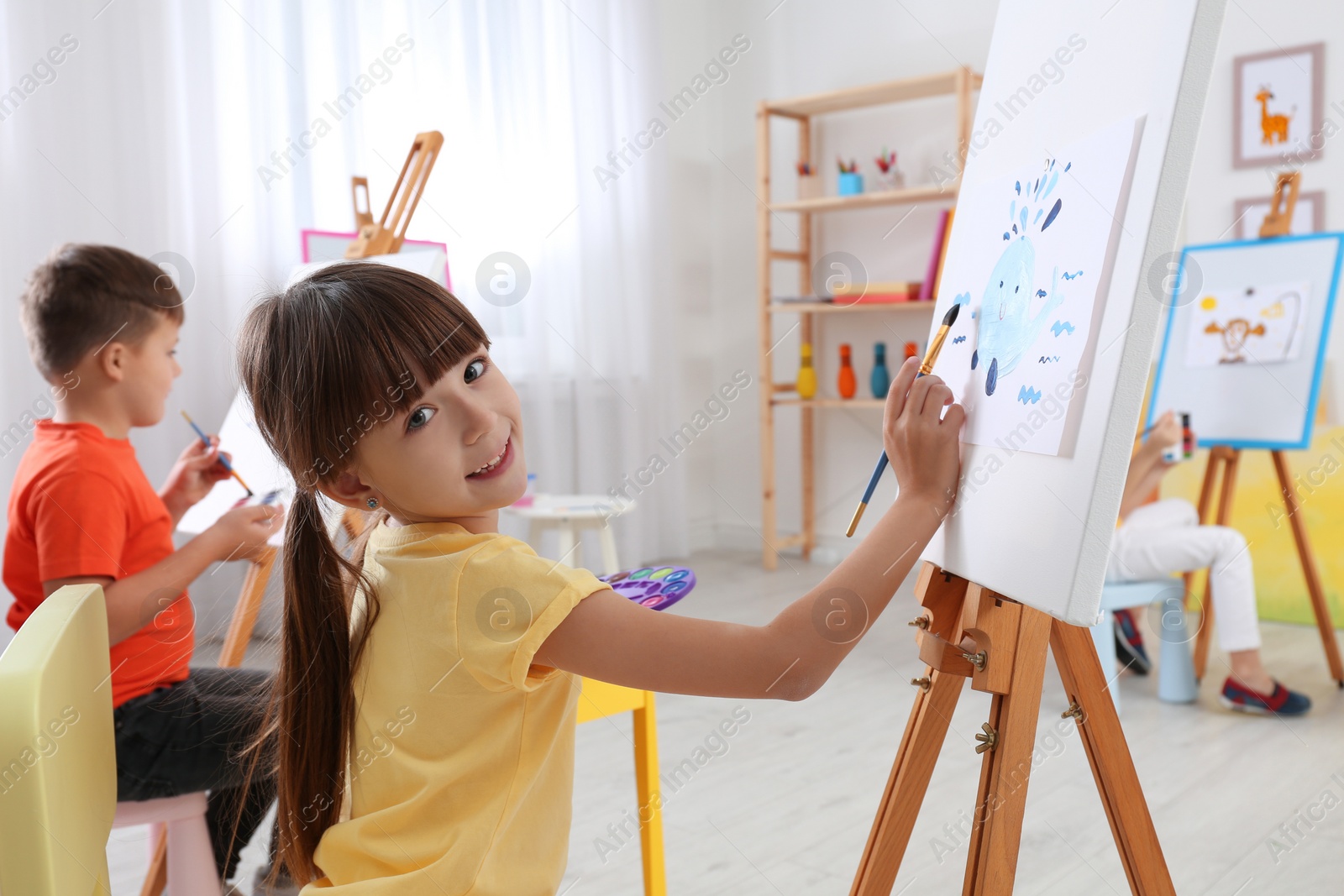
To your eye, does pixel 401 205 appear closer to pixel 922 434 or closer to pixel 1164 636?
pixel 922 434

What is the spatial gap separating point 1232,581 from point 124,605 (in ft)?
7.29

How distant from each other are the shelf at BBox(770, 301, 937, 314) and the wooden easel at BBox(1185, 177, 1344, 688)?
1140 mm

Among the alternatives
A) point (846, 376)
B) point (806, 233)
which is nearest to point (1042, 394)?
point (846, 376)

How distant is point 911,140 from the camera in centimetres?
392

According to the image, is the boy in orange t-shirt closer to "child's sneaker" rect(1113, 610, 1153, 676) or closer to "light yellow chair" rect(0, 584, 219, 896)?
"light yellow chair" rect(0, 584, 219, 896)

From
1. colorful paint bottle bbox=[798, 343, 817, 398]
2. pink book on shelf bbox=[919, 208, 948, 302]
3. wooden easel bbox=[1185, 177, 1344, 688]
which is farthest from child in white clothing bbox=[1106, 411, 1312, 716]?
colorful paint bottle bbox=[798, 343, 817, 398]

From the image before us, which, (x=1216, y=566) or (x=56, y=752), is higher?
(x=56, y=752)

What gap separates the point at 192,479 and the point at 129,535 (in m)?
0.36

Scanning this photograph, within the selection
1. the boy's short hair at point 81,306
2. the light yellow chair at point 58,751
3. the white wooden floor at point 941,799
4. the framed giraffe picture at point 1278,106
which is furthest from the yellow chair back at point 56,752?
the framed giraffe picture at point 1278,106

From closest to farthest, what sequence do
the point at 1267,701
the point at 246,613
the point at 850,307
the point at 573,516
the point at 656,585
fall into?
the point at 656,585 → the point at 246,613 → the point at 1267,701 → the point at 573,516 → the point at 850,307

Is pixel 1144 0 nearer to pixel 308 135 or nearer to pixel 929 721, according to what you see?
pixel 929 721

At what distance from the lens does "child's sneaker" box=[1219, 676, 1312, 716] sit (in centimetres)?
233

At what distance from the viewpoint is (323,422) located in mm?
833

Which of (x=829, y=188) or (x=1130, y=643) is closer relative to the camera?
(x=1130, y=643)
